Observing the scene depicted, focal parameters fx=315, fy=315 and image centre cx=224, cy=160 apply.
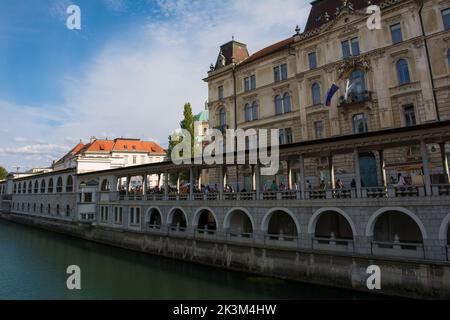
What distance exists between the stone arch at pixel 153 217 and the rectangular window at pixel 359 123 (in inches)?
778

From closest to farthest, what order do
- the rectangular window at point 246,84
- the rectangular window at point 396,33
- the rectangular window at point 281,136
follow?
the rectangular window at point 396,33 < the rectangular window at point 281,136 < the rectangular window at point 246,84

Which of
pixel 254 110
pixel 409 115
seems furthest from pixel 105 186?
pixel 409 115

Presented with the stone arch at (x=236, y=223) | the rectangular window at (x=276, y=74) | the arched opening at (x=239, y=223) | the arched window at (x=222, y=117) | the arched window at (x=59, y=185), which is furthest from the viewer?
the arched window at (x=59, y=185)

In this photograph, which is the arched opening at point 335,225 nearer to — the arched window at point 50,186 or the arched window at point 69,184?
the arched window at point 69,184

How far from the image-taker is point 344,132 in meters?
29.1

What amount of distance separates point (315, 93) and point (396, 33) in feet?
27.8

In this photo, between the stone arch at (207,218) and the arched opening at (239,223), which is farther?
the arched opening at (239,223)

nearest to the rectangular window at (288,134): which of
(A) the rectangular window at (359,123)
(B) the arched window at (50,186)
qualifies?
(A) the rectangular window at (359,123)

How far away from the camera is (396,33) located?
2681 centimetres

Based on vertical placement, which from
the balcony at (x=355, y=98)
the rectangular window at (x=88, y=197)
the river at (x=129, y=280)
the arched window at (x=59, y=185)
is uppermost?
the balcony at (x=355, y=98)

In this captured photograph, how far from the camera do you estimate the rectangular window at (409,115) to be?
25828mm

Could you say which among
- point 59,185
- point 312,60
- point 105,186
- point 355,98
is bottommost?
point 105,186

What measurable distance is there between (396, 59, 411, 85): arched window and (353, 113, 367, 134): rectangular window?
403cm

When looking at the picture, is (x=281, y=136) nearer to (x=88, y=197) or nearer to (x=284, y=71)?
(x=284, y=71)
